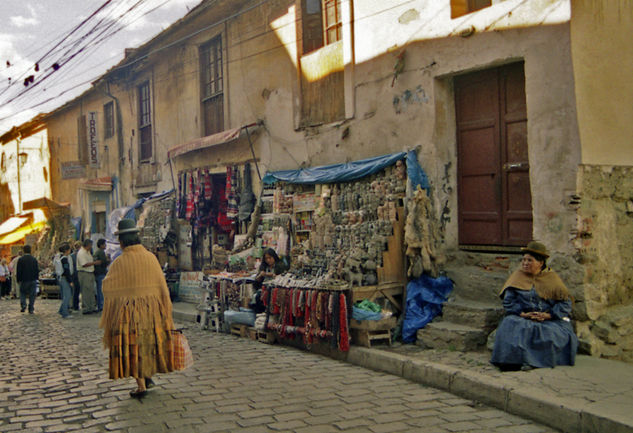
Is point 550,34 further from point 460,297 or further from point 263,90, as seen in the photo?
point 263,90

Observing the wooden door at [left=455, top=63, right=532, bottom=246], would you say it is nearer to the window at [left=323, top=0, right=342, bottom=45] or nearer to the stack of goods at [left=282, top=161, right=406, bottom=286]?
the stack of goods at [left=282, top=161, right=406, bottom=286]

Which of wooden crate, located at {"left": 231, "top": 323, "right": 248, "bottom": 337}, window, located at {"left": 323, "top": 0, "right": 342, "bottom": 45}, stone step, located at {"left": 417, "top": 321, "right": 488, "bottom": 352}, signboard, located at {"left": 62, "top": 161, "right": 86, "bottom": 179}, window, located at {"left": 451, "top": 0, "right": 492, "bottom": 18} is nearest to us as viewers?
stone step, located at {"left": 417, "top": 321, "right": 488, "bottom": 352}

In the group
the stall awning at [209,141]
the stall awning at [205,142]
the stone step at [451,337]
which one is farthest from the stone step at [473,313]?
the stall awning at [205,142]

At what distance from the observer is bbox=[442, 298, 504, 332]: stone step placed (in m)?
6.93

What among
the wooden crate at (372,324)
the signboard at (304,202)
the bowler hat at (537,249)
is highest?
the signboard at (304,202)

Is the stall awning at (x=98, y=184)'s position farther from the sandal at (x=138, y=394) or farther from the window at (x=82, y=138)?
the sandal at (x=138, y=394)

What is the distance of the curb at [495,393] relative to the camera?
4348 mm

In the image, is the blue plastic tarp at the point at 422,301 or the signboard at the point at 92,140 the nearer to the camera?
the blue plastic tarp at the point at 422,301

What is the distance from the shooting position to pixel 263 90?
12148 millimetres

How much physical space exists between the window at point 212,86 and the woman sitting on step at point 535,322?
935 centimetres

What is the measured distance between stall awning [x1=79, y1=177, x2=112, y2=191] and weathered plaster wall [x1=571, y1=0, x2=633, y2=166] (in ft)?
53.1

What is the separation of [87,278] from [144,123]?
6215 millimetres

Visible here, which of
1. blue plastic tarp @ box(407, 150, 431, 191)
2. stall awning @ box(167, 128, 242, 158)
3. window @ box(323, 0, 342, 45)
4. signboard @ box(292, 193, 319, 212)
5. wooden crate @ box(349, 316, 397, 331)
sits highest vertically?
window @ box(323, 0, 342, 45)

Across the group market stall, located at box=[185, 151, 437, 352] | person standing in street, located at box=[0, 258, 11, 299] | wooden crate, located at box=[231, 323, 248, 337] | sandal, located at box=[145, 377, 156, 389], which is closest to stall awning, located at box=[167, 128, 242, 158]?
market stall, located at box=[185, 151, 437, 352]
